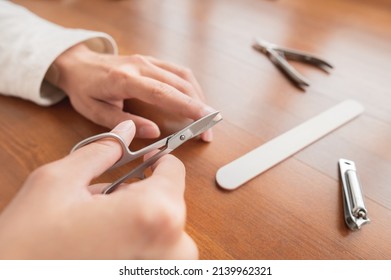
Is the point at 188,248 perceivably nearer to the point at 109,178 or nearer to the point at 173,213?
the point at 173,213

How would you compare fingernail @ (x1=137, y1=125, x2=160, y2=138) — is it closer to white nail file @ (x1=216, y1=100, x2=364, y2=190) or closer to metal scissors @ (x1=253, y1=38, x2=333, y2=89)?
white nail file @ (x1=216, y1=100, x2=364, y2=190)

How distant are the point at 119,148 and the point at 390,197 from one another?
384 millimetres

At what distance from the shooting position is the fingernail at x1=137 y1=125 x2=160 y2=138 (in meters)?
0.47

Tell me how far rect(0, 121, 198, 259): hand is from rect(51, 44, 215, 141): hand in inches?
7.6

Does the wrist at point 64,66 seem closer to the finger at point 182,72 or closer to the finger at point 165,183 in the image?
the finger at point 182,72

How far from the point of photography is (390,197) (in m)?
0.44

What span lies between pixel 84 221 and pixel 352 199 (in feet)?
1.13

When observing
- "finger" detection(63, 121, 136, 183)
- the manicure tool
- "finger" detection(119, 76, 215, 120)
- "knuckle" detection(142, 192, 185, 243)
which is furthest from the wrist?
the manicure tool

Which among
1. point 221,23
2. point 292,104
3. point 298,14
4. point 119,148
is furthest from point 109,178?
point 298,14

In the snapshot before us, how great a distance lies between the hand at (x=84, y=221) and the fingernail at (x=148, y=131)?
0.18m

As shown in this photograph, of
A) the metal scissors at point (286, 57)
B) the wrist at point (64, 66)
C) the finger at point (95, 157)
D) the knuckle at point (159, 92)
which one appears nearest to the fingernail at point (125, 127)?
the finger at point (95, 157)

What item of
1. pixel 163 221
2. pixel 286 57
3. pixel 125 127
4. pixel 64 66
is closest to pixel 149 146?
pixel 125 127

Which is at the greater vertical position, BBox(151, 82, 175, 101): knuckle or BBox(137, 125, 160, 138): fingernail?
BBox(151, 82, 175, 101): knuckle

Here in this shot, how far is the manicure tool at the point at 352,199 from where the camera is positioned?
15.5 inches
